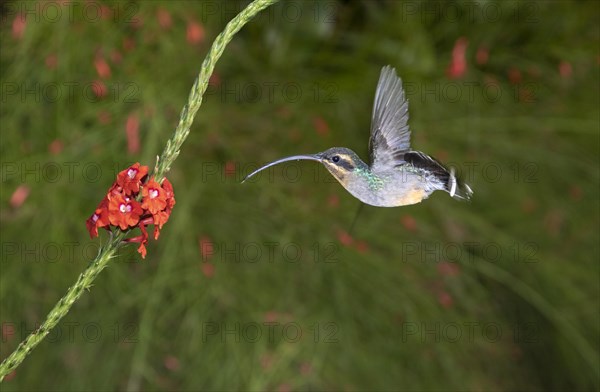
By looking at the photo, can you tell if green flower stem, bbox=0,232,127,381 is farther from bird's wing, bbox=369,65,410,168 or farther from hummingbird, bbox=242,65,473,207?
bird's wing, bbox=369,65,410,168

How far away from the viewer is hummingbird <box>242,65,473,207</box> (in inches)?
38.5

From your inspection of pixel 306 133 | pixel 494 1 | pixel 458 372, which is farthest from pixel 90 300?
pixel 494 1

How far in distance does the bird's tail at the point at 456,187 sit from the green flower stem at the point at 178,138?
288 mm

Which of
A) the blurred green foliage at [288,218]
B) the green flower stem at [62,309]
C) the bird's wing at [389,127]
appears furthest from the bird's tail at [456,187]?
the blurred green foliage at [288,218]

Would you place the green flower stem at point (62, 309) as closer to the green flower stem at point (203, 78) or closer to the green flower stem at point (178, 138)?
the green flower stem at point (178, 138)

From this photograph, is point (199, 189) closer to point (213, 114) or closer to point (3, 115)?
point (213, 114)

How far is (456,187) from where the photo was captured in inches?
38.4

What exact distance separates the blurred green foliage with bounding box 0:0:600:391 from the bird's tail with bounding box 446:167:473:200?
5.99 feet

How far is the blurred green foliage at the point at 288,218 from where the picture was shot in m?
2.93

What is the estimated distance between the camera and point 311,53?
3.61m

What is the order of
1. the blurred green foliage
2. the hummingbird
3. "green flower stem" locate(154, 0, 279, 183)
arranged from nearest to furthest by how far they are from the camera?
1. "green flower stem" locate(154, 0, 279, 183)
2. the hummingbird
3. the blurred green foliage

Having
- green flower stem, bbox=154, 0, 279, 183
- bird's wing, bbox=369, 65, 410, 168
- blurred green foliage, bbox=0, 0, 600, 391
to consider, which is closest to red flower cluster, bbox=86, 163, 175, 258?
green flower stem, bbox=154, 0, 279, 183

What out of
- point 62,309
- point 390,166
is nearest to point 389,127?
point 390,166

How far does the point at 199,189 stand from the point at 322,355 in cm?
75
